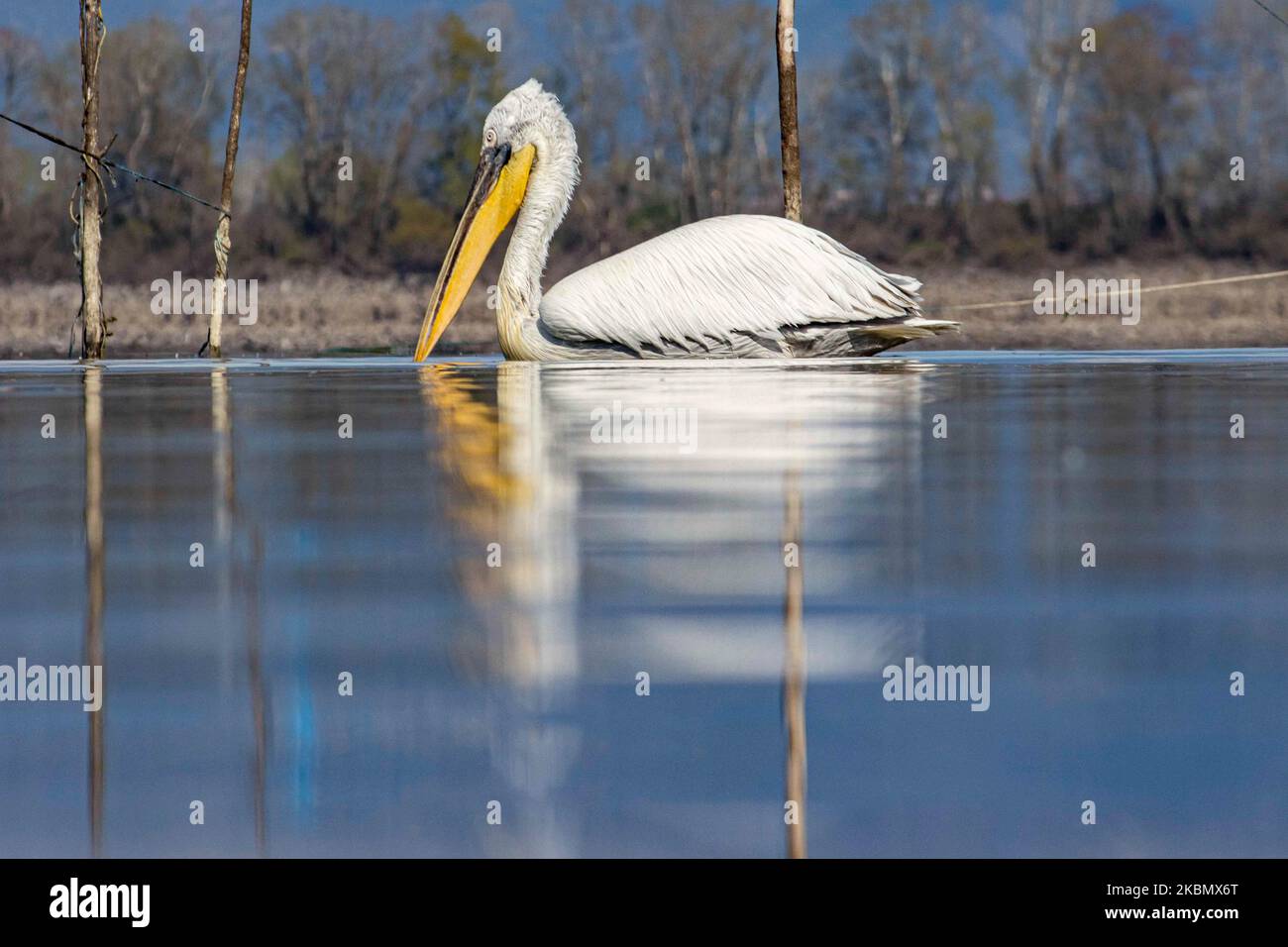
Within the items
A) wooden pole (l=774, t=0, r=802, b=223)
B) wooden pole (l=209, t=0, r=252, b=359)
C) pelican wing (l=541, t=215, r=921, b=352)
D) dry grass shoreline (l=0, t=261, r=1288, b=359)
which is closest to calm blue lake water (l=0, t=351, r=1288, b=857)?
pelican wing (l=541, t=215, r=921, b=352)

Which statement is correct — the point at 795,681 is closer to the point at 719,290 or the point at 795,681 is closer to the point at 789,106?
the point at 719,290

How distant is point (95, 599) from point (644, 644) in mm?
1047

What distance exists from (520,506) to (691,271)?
8409 millimetres

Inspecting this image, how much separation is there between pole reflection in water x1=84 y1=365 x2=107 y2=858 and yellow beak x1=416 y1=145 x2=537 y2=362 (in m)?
7.12

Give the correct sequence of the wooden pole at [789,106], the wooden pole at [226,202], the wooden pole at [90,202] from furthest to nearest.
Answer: the wooden pole at [226,202] → the wooden pole at [90,202] → the wooden pole at [789,106]

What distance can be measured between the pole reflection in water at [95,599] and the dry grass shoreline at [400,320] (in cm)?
1812

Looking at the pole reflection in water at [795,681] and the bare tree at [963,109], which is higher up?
the bare tree at [963,109]

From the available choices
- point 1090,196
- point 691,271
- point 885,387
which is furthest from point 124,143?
point 885,387

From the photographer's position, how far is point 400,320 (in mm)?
27953

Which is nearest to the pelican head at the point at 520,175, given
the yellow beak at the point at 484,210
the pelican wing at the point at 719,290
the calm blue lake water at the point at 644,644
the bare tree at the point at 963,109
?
the yellow beak at the point at 484,210

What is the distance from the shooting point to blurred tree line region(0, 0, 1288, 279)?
108 ft

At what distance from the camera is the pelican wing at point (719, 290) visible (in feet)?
42.7

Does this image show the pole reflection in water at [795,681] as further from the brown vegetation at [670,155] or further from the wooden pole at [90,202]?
the brown vegetation at [670,155]
